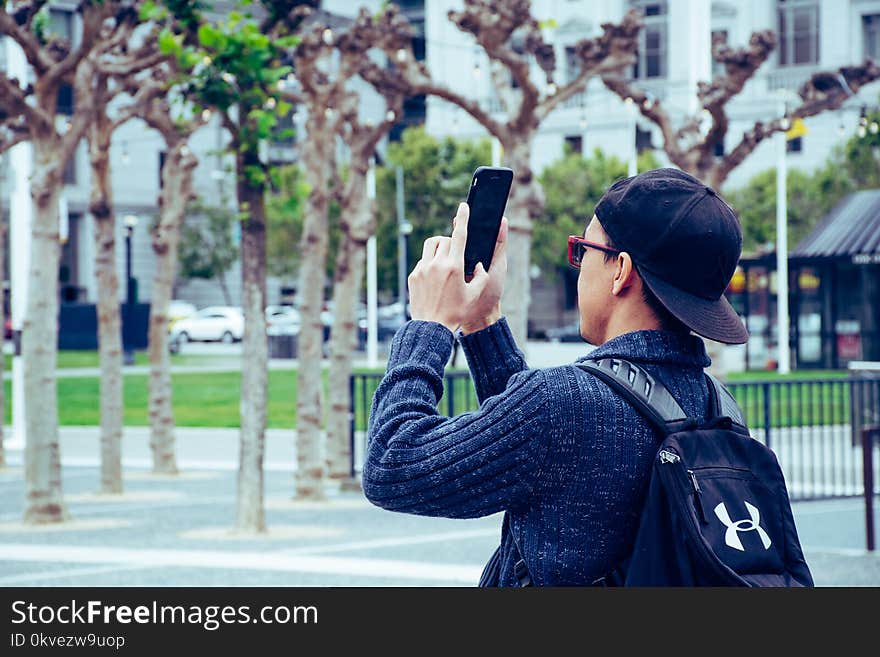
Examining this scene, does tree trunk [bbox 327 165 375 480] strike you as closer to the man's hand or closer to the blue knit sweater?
the man's hand

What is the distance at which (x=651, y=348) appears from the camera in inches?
101

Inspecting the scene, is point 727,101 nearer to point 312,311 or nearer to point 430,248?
point 312,311

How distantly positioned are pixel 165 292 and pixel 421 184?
4246cm

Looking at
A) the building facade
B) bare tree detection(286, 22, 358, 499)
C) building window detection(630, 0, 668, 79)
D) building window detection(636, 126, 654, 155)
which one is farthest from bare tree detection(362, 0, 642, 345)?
building window detection(636, 126, 654, 155)

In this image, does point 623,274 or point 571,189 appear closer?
point 623,274

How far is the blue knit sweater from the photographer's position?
242cm

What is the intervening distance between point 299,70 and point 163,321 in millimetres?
3928

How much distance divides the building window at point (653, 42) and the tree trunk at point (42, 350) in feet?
142

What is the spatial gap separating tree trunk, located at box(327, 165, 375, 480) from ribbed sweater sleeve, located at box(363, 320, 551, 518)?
1197 cm

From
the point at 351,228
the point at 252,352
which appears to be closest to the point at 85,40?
the point at 252,352

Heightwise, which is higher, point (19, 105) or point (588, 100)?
point (588, 100)

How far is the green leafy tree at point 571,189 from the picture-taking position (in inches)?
2239

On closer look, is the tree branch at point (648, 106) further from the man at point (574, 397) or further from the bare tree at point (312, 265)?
the man at point (574, 397)

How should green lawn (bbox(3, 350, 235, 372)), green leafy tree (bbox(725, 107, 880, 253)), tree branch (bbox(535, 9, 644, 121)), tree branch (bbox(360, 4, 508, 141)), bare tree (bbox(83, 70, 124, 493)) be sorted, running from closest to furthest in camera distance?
tree branch (bbox(360, 4, 508, 141))
bare tree (bbox(83, 70, 124, 493))
tree branch (bbox(535, 9, 644, 121))
green lawn (bbox(3, 350, 235, 372))
green leafy tree (bbox(725, 107, 880, 253))
